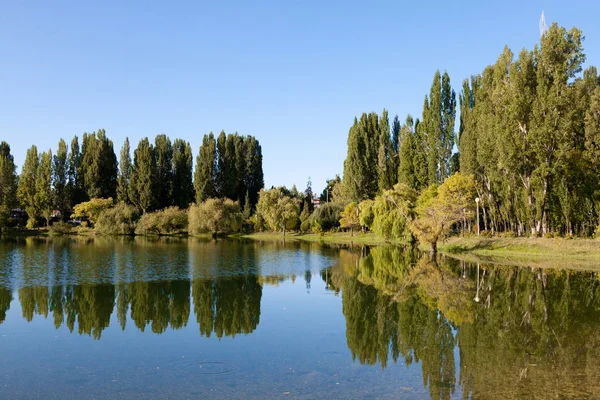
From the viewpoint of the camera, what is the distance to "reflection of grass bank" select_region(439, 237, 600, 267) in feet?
90.2

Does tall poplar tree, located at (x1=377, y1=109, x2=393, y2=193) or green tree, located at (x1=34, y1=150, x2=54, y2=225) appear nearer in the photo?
tall poplar tree, located at (x1=377, y1=109, x2=393, y2=193)

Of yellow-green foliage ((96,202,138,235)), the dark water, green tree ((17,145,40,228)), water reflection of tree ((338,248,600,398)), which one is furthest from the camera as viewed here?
green tree ((17,145,40,228))

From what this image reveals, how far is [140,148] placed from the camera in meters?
64.6

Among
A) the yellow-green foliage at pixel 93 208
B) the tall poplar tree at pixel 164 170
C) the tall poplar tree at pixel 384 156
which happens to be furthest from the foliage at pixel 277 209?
the yellow-green foliage at pixel 93 208

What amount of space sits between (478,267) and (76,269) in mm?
20858

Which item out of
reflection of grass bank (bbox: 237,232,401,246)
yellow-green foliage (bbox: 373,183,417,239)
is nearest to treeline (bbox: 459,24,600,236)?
yellow-green foliage (bbox: 373,183,417,239)

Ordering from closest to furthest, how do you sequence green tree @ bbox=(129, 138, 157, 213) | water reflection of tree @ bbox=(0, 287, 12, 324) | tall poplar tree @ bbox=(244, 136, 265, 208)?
1. water reflection of tree @ bbox=(0, 287, 12, 324)
2. green tree @ bbox=(129, 138, 157, 213)
3. tall poplar tree @ bbox=(244, 136, 265, 208)

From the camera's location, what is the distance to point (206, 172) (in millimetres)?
64062

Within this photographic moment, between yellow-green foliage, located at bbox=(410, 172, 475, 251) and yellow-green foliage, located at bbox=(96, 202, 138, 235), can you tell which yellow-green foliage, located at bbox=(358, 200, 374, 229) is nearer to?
yellow-green foliage, located at bbox=(410, 172, 475, 251)

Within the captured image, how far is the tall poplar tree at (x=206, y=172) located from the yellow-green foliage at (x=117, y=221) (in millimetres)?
8729

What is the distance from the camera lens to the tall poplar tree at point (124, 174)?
64.2m

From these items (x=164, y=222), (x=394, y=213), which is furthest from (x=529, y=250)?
(x=164, y=222)

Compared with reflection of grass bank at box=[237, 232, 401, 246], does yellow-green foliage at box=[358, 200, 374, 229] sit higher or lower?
higher

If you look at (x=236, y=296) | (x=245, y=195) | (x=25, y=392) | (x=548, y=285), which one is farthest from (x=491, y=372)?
(x=245, y=195)
